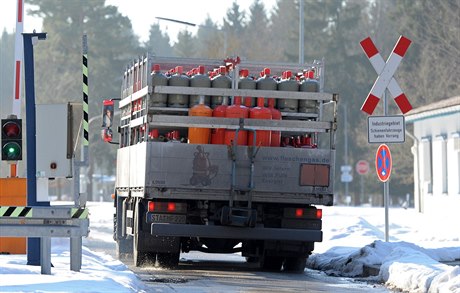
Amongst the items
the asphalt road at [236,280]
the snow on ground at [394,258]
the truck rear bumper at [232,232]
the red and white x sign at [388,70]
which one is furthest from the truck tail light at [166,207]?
the red and white x sign at [388,70]

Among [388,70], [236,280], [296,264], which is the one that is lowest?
[236,280]

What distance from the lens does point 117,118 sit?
25406mm

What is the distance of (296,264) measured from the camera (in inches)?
864

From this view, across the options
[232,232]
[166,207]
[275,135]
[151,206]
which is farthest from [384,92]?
[151,206]

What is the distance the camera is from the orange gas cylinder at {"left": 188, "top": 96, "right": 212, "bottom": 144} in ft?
67.5

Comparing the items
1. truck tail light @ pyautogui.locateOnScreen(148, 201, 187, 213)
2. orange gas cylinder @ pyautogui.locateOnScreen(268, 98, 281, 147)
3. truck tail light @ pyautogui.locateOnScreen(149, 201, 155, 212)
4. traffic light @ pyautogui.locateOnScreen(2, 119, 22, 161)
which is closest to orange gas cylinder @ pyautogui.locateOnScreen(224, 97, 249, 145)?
orange gas cylinder @ pyautogui.locateOnScreen(268, 98, 281, 147)

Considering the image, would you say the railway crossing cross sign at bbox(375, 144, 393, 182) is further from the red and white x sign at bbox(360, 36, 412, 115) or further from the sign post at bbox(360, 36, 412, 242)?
the red and white x sign at bbox(360, 36, 412, 115)

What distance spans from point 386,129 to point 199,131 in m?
3.72

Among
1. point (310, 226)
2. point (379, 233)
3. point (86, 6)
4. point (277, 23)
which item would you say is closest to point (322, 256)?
point (310, 226)

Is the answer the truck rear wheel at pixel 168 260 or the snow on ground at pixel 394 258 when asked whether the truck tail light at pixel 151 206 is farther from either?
the snow on ground at pixel 394 258

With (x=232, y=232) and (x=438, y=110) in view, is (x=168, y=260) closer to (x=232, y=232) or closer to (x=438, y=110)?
(x=232, y=232)

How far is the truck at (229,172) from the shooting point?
20.3 m

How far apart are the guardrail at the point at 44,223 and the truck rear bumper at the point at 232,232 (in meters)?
3.94

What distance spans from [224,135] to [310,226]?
1.89 m
